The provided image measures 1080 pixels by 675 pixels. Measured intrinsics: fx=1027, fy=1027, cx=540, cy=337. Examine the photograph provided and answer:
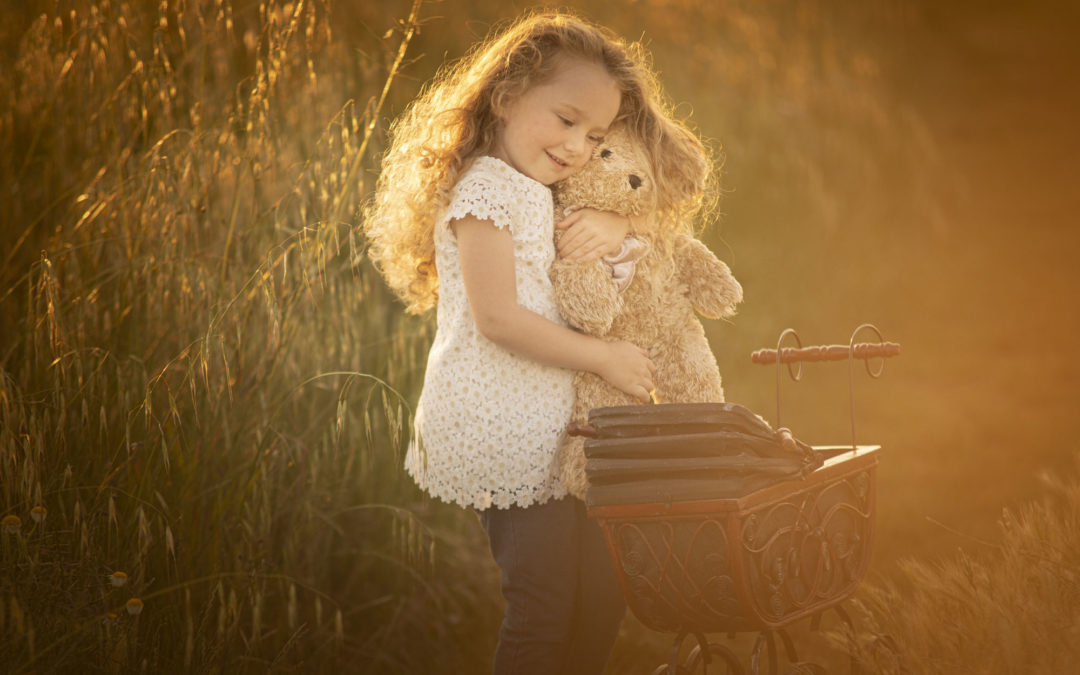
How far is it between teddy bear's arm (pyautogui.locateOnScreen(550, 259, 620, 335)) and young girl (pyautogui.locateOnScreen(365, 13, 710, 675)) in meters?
0.03

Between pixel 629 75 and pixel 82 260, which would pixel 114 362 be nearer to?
pixel 82 260

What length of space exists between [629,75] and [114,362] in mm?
1223

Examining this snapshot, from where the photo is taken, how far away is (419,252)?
6.90ft

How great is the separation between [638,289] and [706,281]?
16cm

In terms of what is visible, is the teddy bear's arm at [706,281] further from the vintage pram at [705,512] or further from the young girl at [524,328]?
the vintage pram at [705,512]

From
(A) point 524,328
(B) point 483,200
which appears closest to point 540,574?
(A) point 524,328

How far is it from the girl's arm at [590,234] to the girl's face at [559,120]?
0.09m

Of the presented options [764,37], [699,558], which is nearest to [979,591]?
[699,558]

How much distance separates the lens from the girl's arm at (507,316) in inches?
70.7

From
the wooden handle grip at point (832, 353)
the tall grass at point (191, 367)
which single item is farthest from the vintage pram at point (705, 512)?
the tall grass at point (191, 367)

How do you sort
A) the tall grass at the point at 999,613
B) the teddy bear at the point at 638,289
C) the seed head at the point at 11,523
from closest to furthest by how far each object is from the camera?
1. the tall grass at the point at 999,613
2. the seed head at the point at 11,523
3. the teddy bear at the point at 638,289

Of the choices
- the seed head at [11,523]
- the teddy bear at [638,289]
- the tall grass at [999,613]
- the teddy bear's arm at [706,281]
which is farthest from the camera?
the teddy bear's arm at [706,281]

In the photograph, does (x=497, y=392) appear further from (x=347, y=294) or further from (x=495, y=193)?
(x=347, y=294)

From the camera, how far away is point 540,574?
185cm
